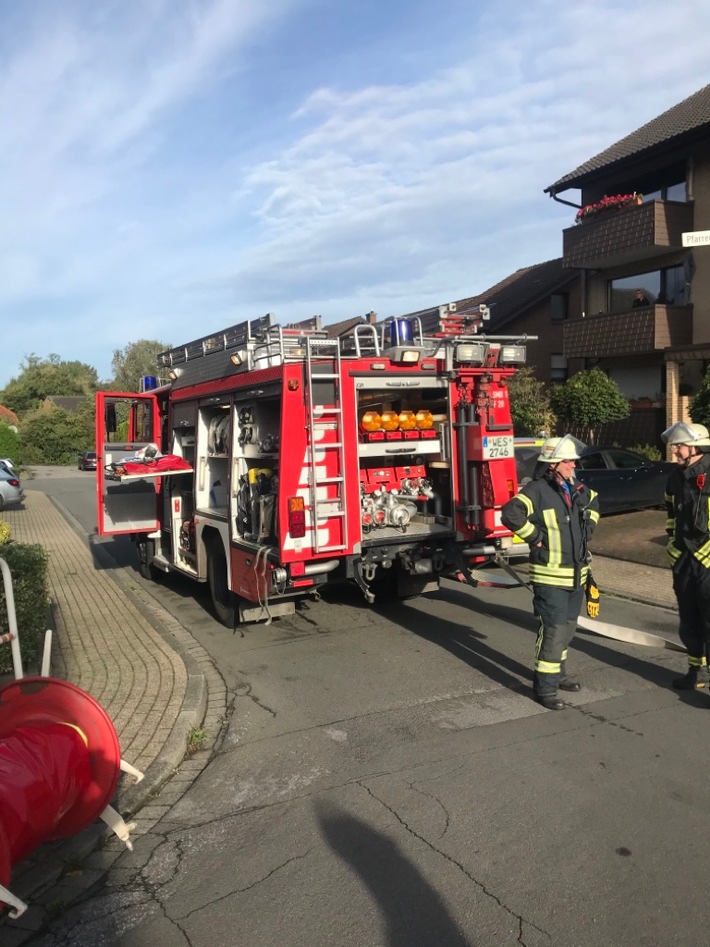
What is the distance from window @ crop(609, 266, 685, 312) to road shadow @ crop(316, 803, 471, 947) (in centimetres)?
1784

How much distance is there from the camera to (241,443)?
724 centimetres

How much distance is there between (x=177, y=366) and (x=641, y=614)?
5.80 meters

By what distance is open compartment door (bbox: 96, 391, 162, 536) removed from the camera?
919cm

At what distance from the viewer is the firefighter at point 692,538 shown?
5.25m

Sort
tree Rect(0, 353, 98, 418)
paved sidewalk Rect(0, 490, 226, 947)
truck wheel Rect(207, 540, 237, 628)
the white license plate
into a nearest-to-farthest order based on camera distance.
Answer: paved sidewalk Rect(0, 490, 226, 947), the white license plate, truck wheel Rect(207, 540, 237, 628), tree Rect(0, 353, 98, 418)

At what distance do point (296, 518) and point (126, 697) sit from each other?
184 centimetres

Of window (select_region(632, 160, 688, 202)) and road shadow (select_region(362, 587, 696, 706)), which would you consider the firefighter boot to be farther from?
window (select_region(632, 160, 688, 202))

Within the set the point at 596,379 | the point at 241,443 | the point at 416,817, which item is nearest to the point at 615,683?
the point at 416,817

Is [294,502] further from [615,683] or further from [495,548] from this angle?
[615,683]

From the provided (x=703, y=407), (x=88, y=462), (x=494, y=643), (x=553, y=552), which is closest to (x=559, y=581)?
(x=553, y=552)

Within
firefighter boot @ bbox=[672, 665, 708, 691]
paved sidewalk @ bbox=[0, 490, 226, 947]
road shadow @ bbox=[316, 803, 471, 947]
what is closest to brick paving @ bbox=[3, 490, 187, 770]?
paved sidewalk @ bbox=[0, 490, 226, 947]

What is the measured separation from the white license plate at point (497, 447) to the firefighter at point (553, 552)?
162 cm

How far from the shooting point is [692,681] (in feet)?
18.2

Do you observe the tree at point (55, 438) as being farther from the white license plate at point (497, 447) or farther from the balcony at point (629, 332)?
the white license plate at point (497, 447)
